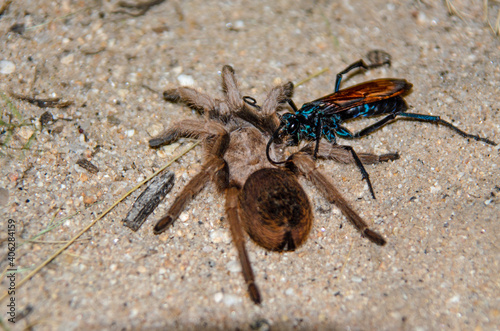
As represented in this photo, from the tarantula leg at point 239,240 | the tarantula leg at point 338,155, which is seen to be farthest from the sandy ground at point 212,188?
the tarantula leg at point 338,155

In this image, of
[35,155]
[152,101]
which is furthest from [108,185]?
[152,101]

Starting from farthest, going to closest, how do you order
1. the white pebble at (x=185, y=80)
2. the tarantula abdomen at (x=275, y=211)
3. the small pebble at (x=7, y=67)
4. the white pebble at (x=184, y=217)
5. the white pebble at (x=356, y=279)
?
the white pebble at (x=185, y=80), the small pebble at (x=7, y=67), the white pebble at (x=184, y=217), the white pebble at (x=356, y=279), the tarantula abdomen at (x=275, y=211)

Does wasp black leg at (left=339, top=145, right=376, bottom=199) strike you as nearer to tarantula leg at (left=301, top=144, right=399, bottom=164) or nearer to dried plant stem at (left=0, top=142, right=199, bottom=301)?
tarantula leg at (left=301, top=144, right=399, bottom=164)

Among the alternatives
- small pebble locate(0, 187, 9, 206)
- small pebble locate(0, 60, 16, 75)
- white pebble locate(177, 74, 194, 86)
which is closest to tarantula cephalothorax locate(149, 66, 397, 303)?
white pebble locate(177, 74, 194, 86)

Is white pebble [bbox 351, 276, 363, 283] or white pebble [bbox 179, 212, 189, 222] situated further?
white pebble [bbox 179, 212, 189, 222]

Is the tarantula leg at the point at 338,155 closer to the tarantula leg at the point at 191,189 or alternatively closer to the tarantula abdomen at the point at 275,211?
the tarantula abdomen at the point at 275,211

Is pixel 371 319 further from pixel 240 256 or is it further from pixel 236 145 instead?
pixel 236 145

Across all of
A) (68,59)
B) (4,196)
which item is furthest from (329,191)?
(68,59)

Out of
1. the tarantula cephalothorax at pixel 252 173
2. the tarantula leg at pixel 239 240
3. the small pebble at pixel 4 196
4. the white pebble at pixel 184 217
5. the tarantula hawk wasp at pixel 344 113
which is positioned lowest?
the white pebble at pixel 184 217
